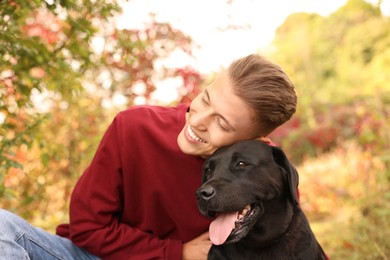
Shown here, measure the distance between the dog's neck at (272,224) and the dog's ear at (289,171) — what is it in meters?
0.07

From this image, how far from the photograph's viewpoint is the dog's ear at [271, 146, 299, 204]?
87.8 inches

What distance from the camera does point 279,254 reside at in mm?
2219

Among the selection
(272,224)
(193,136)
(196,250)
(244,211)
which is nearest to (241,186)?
(244,211)

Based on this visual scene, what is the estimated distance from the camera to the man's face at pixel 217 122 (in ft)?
7.50

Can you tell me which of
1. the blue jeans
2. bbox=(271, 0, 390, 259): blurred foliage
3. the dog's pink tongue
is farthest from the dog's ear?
bbox=(271, 0, 390, 259): blurred foliage

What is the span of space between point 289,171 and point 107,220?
3.07 feet

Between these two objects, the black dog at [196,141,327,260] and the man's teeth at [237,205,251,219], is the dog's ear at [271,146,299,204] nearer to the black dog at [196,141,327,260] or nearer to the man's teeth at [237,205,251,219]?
the black dog at [196,141,327,260]

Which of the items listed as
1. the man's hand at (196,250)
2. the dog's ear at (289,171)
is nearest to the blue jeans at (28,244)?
the man's hand at (196,250)

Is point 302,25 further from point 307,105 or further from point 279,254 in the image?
point 279,254

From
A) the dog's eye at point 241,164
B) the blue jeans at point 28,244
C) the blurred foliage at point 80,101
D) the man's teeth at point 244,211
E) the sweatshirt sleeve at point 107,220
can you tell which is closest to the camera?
the blue jeans at point 28,244

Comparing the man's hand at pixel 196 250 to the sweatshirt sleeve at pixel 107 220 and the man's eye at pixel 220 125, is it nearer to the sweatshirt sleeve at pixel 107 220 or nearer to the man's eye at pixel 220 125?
the sweatshirt sleeve at pixel 107 220

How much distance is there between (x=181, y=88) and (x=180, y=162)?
Result: 2.89 metres

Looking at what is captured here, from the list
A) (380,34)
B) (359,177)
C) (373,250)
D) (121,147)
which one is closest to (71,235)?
(121,147)

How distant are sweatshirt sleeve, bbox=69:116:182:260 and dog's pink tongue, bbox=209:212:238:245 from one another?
1.15ft
